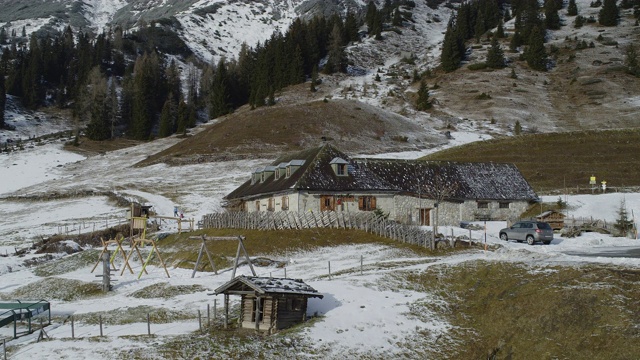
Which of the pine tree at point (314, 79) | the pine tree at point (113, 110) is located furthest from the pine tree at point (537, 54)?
the pine tree at point (113, 110)

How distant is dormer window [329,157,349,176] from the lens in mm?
52656

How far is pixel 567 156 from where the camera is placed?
80812 millimetres

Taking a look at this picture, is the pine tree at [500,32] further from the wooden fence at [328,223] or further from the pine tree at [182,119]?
the wooden fence at [328,223]

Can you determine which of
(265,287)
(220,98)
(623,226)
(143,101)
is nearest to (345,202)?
(623,226)

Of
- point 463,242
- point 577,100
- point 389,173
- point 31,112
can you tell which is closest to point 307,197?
point 389,173

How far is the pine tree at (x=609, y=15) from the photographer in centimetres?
17662

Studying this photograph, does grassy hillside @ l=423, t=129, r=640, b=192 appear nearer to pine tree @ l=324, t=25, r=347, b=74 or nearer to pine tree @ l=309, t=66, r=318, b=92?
pine tree @ l=309, t=66, r=318, b=92

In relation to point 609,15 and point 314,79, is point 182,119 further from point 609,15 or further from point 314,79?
point 609,15

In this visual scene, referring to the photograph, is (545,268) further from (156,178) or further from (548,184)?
(156,178)

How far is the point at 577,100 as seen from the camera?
445ft

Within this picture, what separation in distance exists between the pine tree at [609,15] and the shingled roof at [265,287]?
18047cm

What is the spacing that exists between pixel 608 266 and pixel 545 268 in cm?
275

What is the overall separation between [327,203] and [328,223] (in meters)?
5.29

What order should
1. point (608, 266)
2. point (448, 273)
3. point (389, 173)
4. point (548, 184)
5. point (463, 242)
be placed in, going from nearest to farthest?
point (608, 266) < point (448, 273) < point (463, 242) < point (389, 173) < point (548, 184)
